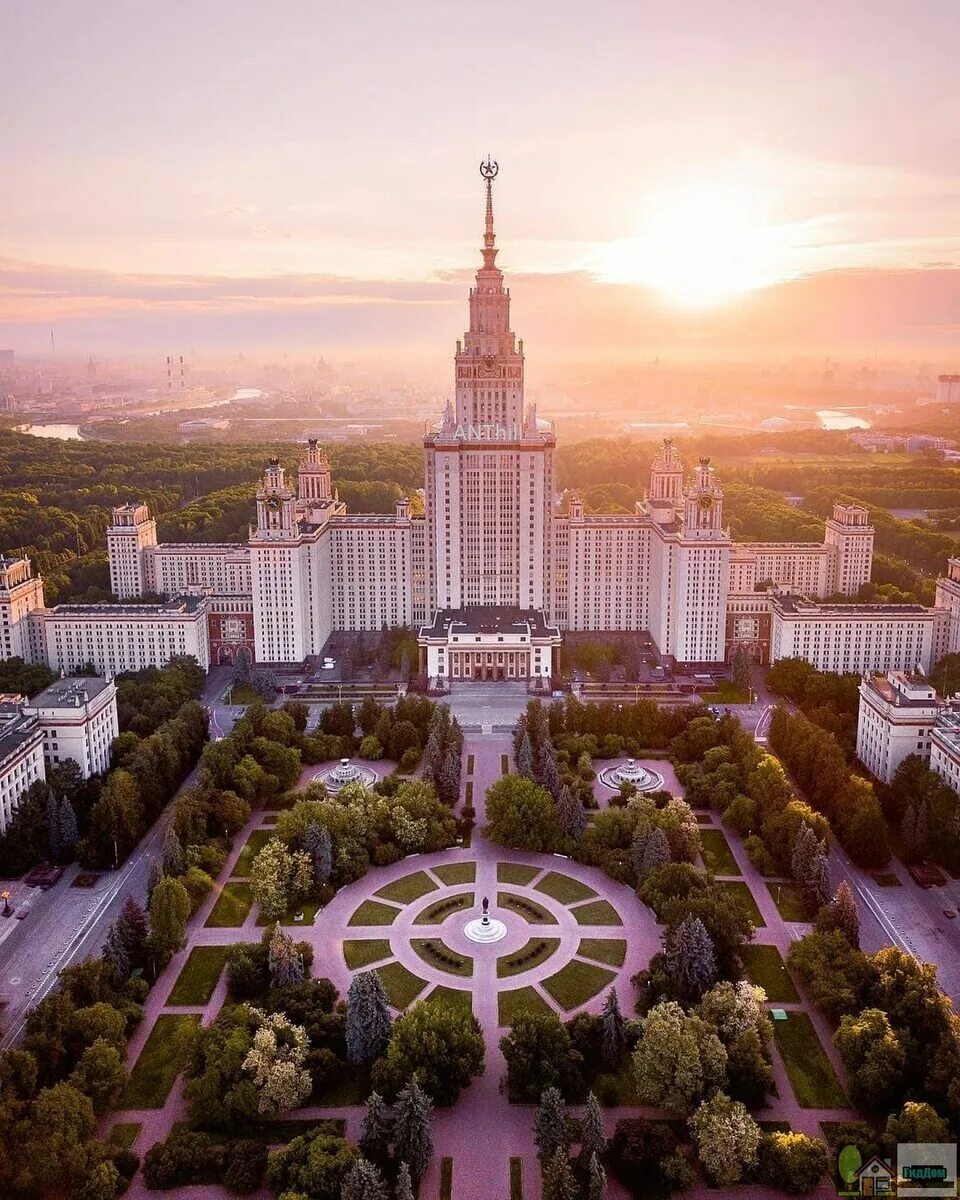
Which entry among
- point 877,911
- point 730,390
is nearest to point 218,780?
point 877,911

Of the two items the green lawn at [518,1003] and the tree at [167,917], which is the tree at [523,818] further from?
the tree at [167,917]

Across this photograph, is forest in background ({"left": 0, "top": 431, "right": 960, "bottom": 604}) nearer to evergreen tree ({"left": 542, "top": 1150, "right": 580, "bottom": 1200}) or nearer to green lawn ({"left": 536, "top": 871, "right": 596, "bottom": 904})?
green lawn ({"left": 536, "top": 871, "right": 596, "bottom": 904})

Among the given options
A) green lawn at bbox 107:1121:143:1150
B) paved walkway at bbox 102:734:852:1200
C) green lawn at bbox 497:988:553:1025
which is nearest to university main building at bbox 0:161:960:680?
paved walkway at bbox 102:734:852:1200

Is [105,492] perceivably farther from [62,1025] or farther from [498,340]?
[62,1025]

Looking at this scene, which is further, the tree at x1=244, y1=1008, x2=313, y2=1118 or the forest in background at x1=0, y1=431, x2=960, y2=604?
the forest in background at x1=0, y1=431, x2=960, y2=604

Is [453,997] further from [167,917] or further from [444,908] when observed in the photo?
[167,917]
